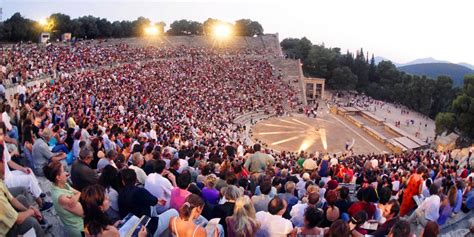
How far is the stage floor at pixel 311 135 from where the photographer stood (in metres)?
35.1

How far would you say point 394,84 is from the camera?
69.6m

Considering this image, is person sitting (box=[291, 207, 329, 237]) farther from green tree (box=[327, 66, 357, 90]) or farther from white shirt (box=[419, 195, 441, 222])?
green tree (box=[327, 66, 357, 90])

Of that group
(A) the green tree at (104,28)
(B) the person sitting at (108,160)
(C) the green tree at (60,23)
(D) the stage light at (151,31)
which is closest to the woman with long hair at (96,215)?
(B) the person sitting at (108,160)

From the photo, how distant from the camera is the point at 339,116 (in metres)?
49.7

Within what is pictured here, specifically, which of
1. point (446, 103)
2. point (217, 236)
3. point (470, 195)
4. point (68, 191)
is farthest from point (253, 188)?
point (446, 103)

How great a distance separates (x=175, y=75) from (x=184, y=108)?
42.9ft

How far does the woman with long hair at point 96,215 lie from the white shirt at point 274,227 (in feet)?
6.18

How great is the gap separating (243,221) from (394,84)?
235 ft

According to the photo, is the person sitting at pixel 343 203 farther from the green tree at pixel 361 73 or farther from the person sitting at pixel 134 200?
the green tree at pixel 361 73

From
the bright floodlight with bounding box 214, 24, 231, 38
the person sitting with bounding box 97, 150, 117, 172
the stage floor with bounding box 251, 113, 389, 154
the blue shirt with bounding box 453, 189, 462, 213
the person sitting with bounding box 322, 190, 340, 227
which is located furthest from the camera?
the bright floodlight with bounding box 214, 24, 231, 38

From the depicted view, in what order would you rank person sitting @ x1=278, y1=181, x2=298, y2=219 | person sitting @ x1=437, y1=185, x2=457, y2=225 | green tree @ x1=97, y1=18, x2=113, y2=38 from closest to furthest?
person sitting @ x1=278, y1=181, x2=298, y2=219, person sitting @ x1=437, y1=185, x2=457, y2=225, green tree @ x1=97, y1=18, x2=113, y2=38

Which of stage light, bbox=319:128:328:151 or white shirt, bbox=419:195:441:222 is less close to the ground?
white shirt, bbox=419:195:441:222

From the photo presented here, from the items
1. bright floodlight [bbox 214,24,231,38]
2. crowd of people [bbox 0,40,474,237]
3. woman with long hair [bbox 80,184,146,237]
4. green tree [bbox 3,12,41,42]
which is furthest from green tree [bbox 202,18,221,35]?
woman with long hair [bbox 80,184,146,237]

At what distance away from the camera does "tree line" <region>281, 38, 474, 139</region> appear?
41.8 m
